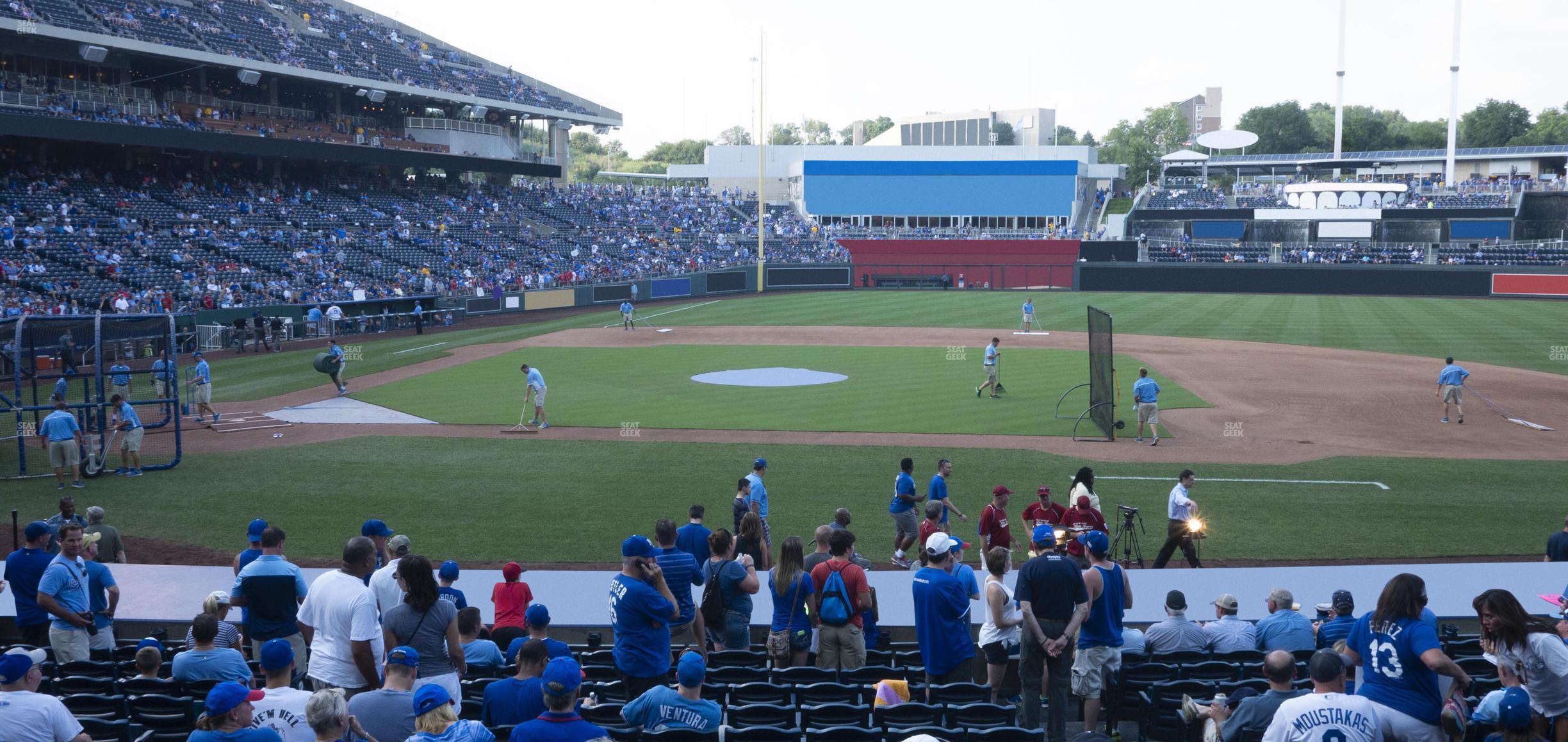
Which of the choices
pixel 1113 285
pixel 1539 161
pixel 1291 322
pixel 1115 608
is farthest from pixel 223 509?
pixel 1539 161

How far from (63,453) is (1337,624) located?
20.6m

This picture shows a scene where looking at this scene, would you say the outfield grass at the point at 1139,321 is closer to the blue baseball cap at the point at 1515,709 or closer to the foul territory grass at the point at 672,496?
the foul territory grass at the point at 672,496

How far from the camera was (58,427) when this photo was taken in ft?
62.0

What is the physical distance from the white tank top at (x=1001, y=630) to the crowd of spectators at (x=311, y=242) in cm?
3683

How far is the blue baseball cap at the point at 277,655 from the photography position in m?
6.56

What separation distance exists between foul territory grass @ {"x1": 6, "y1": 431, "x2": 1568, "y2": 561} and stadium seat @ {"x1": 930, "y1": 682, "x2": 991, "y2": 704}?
277 inches

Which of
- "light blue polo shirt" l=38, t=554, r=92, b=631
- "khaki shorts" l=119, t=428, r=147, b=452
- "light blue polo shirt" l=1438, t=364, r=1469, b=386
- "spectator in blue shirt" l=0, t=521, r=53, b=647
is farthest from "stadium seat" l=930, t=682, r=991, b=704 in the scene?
"light blue polo shirt" l=1438, t=364, r=1469, b=386

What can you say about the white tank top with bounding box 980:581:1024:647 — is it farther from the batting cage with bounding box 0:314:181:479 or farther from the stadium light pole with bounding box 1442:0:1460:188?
the stadium light pole with bounding box 1442:0:1460:188

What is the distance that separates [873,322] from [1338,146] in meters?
58.6

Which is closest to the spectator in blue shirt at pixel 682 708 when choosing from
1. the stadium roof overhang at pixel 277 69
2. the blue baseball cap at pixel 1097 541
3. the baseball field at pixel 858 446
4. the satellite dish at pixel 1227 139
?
the blue baseball cap at pixel 1097 541

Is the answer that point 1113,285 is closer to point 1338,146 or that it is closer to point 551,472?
point 1338,146

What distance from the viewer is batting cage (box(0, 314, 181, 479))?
65.4ft

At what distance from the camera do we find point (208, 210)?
4894cm

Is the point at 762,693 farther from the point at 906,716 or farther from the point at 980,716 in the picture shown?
the point at 980,716
